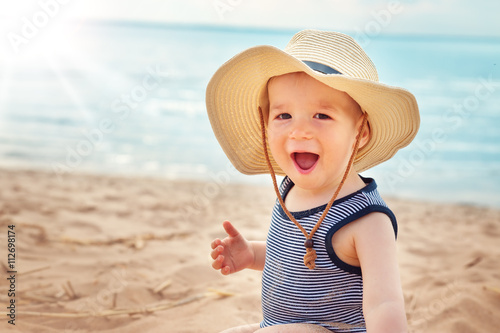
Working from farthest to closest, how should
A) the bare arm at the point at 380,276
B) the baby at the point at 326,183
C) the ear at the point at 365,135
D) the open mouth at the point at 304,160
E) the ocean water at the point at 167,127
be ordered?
the ocean water at the point at 167,127 → the ear at the point at 365,135 → the open mouth at the point at 304,160 → the baby at the point at 326,183 → the bare arm at the point at 380,276

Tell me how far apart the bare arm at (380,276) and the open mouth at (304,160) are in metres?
0.28

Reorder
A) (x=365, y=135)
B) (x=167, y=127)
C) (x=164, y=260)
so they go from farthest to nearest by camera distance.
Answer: (x=167, y=127), (x=164, y=260), (x=365, y=135)

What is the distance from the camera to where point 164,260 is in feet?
13.0

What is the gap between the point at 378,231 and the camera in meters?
1.92

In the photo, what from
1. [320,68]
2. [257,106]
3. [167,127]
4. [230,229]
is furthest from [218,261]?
[167,127]

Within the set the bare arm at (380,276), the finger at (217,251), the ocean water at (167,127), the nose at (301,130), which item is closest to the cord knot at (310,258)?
the bare arm at (380,276)

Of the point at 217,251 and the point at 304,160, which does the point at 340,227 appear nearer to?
the point at 304,160

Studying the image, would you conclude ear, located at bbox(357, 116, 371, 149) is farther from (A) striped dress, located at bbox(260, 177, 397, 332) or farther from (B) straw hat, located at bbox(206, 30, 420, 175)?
(A) striped dress, located at bbox(260, 177, 397, 332)

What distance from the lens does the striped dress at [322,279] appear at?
2.00 meters

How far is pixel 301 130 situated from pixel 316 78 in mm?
191

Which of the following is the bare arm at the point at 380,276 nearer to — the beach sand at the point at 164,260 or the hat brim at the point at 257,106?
the hat brim at the point at 257,106

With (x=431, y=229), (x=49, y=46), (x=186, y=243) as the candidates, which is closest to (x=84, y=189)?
(x=186, y=243)

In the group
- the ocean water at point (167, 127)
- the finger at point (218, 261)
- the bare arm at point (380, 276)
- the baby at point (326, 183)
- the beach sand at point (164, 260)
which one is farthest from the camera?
the ocean water at point (167, 127)

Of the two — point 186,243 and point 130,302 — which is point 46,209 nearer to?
point 186,243
